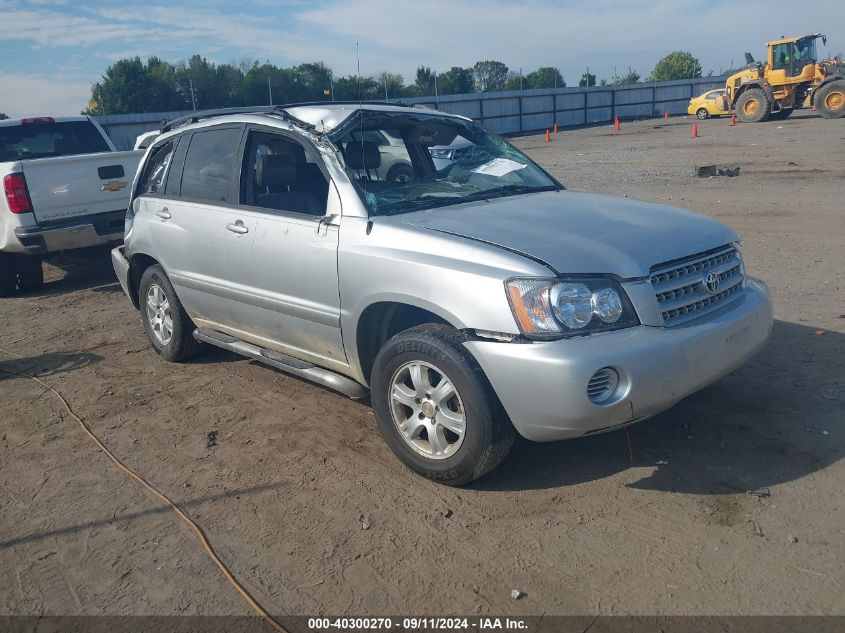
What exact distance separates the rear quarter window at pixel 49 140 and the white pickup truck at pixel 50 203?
0.01 metres

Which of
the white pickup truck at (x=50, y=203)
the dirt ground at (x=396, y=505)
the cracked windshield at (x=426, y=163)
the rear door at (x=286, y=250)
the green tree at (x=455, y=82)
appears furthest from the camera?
the green tree at (x=455, y=82)

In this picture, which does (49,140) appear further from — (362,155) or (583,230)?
(583,230)

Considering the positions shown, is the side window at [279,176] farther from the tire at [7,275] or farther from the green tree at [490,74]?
the green tree at [490,74]

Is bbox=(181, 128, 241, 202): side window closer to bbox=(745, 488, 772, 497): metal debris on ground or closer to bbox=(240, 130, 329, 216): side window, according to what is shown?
bbox=(240, 130, 329, 216): side window

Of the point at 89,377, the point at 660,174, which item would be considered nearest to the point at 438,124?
the point at 89,377

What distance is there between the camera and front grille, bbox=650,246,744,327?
3.56m

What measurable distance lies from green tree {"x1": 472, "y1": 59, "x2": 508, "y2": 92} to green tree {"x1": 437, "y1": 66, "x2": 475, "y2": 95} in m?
8.94

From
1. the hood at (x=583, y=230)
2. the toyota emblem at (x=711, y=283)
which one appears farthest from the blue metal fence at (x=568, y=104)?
the toyota emblem at (x=711, y=283)

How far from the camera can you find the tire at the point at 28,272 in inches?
366

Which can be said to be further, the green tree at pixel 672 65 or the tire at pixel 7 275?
the green tree at pixel 672 65

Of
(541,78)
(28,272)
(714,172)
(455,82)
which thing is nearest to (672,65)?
(541,78)

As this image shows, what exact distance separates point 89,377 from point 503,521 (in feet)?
12.8

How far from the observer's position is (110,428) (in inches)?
192

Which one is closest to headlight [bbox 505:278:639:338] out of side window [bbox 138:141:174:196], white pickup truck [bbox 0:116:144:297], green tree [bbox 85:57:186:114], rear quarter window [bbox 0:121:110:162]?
side window [bbox 138:141:174:196]
